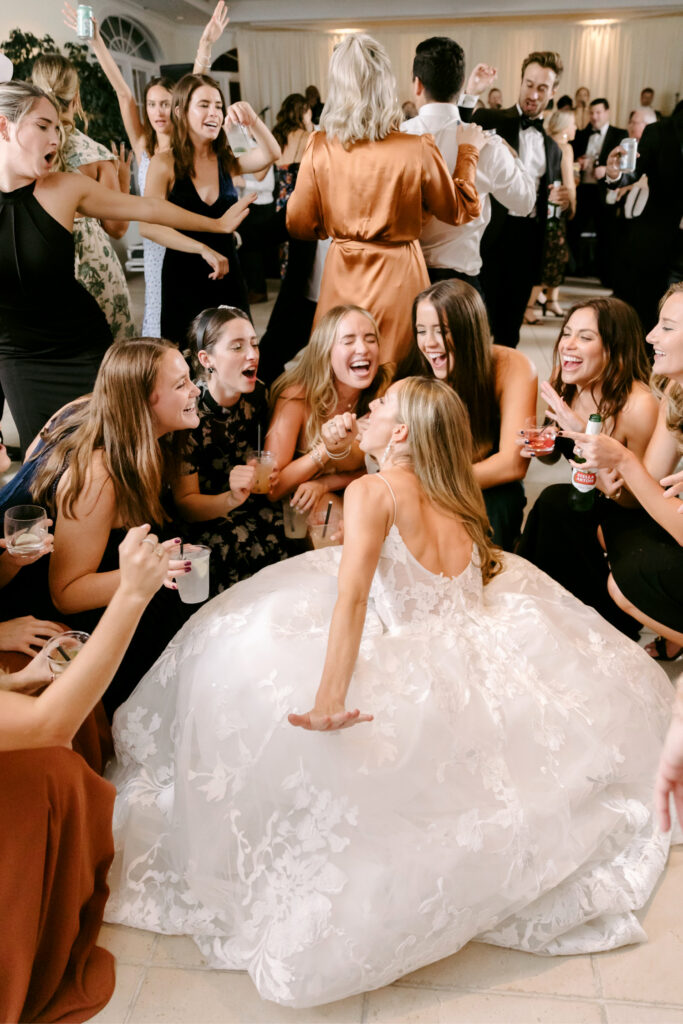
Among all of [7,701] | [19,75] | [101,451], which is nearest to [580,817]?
[7,701]

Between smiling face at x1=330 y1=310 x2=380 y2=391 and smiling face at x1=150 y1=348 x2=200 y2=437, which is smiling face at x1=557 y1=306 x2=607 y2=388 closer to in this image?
smiling face at x1=330 y1=310 x2=380 y2=391

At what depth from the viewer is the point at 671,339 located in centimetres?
245

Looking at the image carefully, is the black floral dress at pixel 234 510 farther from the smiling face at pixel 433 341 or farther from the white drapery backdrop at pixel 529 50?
the white drapery backdrop at pixel 529 50

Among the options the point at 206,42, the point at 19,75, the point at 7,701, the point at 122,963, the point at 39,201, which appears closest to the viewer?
the point at 7,701

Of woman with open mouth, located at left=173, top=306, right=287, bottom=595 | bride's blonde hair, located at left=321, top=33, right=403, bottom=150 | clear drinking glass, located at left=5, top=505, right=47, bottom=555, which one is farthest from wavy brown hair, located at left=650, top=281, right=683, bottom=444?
clear drinking glass, located at left=5, top=505, right=47, bottom=555

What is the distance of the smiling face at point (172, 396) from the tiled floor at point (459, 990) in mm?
1320

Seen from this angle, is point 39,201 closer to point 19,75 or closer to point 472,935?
point 472,935

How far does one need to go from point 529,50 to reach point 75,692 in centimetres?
1476

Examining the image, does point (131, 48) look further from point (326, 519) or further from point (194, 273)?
point (326, 519)

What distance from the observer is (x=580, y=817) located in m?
1.87

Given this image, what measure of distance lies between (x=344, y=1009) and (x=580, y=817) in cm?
66

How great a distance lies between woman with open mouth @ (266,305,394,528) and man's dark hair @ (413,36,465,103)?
3.29ft

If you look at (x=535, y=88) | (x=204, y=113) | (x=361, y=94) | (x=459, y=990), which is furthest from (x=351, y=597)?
(x=535, y=88)

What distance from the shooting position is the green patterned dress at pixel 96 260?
3787 millimetres
